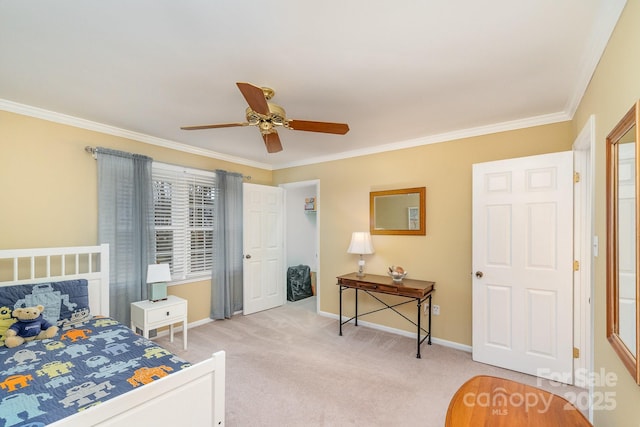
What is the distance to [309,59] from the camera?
6.16 ft

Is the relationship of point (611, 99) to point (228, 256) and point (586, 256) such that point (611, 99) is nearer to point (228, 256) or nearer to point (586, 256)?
point (586, 256)

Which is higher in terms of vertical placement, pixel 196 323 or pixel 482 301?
pixel 482 301

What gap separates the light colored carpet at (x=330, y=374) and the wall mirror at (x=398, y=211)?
135cm

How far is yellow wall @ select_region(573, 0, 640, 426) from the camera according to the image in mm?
1208

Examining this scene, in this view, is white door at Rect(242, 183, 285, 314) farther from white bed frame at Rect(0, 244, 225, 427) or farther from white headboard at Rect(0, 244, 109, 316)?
white bed frame at Rect(0, 244, 225, 427)

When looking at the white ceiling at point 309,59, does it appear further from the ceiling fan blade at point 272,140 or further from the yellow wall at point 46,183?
the ceiling fan blade at point 272,140

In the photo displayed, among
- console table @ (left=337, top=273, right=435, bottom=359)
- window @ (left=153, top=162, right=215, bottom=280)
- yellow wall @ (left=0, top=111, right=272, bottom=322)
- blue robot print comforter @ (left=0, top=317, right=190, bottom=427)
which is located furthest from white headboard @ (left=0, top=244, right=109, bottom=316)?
console table @ (left=337, top=273, right=435, bottom=359)

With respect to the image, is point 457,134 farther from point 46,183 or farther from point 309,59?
point 46,183

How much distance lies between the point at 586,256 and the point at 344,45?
265cm

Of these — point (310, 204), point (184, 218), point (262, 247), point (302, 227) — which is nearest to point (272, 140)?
point (184, 218)

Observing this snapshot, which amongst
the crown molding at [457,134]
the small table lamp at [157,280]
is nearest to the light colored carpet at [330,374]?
the small table lamp at [157,280]

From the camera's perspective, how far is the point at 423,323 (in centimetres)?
350

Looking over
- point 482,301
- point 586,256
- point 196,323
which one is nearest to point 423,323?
point 482,301

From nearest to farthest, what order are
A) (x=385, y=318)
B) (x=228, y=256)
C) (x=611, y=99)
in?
(x=611, y=99) < (x=385, y=318) < (x=228, y=256)
